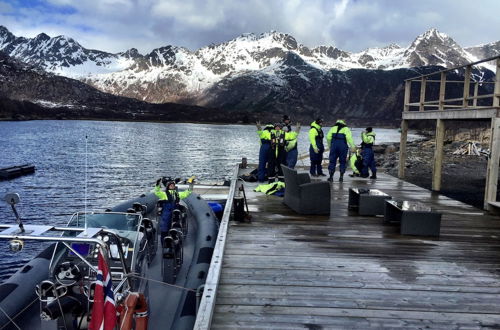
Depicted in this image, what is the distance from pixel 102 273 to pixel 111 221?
371cm

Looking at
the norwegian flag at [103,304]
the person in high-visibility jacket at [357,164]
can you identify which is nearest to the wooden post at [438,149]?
the person in high-visibility jacket at [357,164]

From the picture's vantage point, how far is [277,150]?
541 inches

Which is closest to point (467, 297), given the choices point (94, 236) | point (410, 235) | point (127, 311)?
point (410, 235)

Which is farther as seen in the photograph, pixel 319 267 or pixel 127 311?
pixel 319 267

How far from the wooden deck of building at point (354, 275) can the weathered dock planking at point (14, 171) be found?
1439 inches

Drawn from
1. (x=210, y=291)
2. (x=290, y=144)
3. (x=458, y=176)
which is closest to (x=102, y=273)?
(x=210, y=291)

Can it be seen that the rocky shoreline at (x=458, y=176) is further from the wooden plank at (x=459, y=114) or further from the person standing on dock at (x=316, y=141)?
the person standing on dock at (x=316, y=141)

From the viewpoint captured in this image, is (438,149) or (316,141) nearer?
(438,149)

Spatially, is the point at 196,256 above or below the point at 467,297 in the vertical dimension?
below

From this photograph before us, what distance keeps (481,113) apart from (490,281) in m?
6.32

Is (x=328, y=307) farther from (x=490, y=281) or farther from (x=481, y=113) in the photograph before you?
(x=481, y=113)

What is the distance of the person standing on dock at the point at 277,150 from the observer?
1370 centimetres

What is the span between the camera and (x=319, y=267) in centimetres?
614

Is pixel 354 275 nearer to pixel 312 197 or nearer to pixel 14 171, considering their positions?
pixel 312 197
